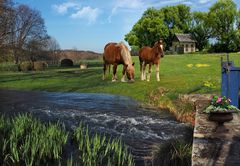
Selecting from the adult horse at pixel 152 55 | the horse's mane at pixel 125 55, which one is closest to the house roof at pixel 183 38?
the adult horse at pixel 152 55

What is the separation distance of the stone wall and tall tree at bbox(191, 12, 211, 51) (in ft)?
240

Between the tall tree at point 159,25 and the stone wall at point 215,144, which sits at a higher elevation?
the tall tree at point 159,25

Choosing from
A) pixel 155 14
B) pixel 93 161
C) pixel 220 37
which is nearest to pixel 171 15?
pixel 155 14

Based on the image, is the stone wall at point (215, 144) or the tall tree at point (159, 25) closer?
the stone wall at point (215, 144)

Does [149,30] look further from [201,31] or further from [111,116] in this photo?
[111,116]

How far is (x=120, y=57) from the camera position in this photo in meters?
22.5

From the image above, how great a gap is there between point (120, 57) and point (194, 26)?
220 ft

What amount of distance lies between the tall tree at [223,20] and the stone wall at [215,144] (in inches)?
2575

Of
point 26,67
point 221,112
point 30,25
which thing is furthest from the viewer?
point 30,25

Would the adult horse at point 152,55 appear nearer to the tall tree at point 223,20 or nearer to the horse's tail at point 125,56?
the horse's tail at point 125,56

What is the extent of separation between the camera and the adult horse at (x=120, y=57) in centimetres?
2205

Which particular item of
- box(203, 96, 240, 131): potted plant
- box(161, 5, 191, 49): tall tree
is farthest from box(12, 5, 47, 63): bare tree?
box(203, 96, 240, 131): potted plant

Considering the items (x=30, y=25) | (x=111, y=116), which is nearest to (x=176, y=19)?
(x=30, y=25)

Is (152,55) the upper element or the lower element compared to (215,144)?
upper
